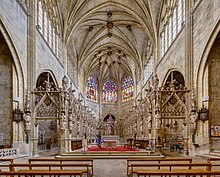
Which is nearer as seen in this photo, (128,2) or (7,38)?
(7,38)

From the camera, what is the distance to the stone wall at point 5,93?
55.4 ft

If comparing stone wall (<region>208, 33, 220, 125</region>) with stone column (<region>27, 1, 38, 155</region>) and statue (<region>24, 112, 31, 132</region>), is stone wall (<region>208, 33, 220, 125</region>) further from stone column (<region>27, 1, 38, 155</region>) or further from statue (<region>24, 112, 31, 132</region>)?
stone column (<region>27, 1, 38, 155</region>)

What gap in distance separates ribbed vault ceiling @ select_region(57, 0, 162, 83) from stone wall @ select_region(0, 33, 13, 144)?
13.2 meters

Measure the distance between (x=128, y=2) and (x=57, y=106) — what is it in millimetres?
16566

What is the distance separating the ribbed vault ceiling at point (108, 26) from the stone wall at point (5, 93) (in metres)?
13.2

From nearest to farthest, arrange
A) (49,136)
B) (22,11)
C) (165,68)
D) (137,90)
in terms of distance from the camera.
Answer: (22,11), (165,68), (49,136), (137,90)

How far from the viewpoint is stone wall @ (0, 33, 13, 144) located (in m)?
16.9

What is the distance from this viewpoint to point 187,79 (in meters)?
19.2

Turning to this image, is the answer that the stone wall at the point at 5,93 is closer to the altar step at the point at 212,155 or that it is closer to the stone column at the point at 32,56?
the stone column at the point at 32,56

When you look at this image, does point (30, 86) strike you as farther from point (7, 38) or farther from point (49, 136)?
point (49, 136)

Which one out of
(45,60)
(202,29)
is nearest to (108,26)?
(45,60)

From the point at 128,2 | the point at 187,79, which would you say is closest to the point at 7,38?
the point at 187,79

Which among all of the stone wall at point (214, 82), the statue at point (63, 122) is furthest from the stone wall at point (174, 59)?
the statue at point (63, 122)

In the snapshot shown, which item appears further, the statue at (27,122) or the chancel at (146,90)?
the statue at (27,122)
